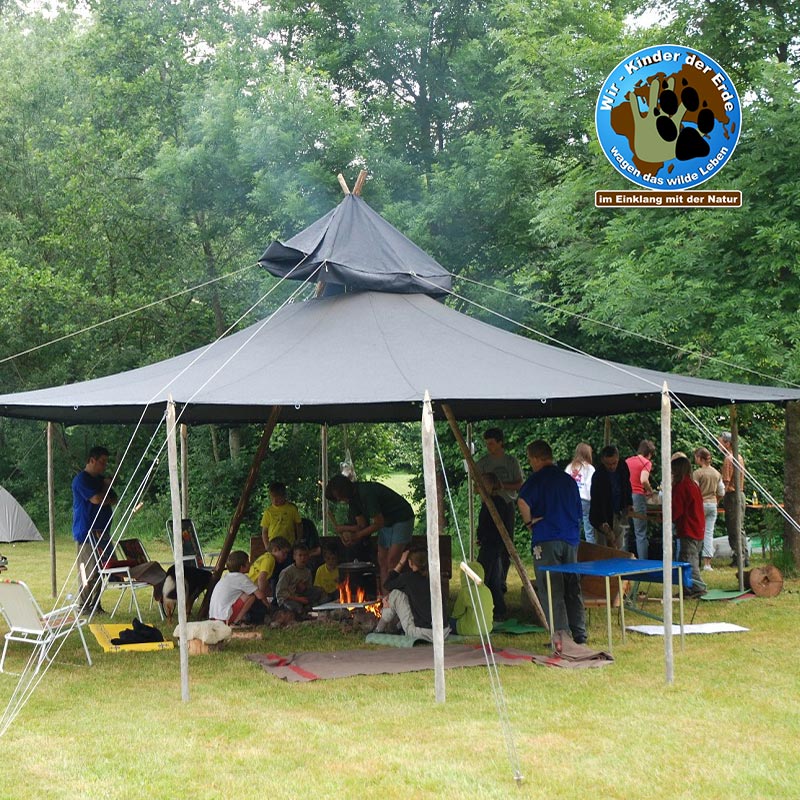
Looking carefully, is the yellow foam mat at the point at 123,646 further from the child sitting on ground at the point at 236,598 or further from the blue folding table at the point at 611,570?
the blue folding table at the point at 611,570

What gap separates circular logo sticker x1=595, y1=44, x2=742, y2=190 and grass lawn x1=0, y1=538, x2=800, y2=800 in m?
4.35

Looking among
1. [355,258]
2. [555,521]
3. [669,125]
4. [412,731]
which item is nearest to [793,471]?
[669,125]

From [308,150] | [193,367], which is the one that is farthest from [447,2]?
[193,367]

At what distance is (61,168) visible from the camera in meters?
16.4

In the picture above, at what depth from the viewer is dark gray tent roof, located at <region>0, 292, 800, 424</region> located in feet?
20.6

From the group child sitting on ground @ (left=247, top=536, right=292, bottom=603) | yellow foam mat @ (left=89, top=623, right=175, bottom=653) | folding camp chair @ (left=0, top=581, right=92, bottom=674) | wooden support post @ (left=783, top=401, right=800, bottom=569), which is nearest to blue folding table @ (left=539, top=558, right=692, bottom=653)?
child sitting on ground @ (left=247, top=536, right=292, bottom=603)

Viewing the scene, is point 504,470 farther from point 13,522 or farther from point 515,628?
point 13,522

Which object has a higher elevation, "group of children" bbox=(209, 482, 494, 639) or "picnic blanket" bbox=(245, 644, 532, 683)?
"group of children" bbox=(209, 482, 494, 639)

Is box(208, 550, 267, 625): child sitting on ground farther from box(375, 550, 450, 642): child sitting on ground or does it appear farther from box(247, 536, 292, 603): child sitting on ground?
box(375, 550, 450, 642): child sitting on ground

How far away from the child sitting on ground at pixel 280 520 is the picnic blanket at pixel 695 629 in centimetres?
310

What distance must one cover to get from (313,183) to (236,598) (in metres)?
7.32

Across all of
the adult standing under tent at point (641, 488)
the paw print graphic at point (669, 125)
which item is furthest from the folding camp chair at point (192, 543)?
the paw print graphic at point (669, 125)

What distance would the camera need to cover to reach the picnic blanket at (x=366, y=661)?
650 centimetres

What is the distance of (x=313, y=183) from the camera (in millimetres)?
13852
